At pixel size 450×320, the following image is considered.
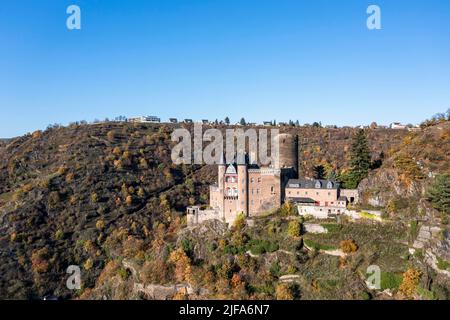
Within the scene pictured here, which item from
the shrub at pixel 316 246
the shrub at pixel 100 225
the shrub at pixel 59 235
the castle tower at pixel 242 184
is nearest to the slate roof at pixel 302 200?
the shrub at pixel 316 246

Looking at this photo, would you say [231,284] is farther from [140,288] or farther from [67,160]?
[67,160]

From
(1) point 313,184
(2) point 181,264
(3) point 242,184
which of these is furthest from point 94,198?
(1) point 313,184

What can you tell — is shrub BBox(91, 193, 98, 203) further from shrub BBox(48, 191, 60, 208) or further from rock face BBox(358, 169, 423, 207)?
rock face BBox(358, 169, 423, 207)

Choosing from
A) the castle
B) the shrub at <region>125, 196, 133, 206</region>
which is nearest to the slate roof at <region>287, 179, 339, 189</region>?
the castle

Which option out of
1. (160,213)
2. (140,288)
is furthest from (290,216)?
(160,213)

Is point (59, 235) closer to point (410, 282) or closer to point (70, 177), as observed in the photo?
point (70, 177)

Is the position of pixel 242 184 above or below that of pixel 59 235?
→ above
